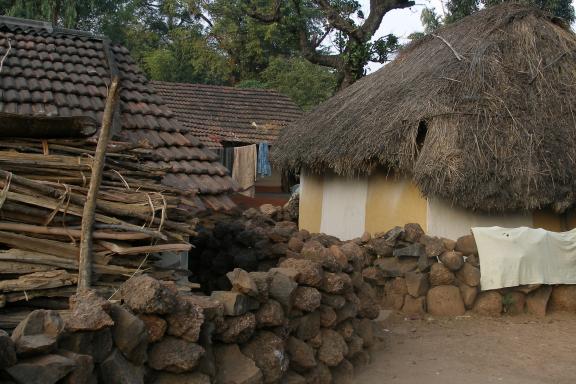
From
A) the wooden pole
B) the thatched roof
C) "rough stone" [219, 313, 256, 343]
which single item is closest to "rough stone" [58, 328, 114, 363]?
the wooden pole

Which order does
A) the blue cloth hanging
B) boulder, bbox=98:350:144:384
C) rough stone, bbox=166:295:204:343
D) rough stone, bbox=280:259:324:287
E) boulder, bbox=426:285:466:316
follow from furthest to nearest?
the blue cloth hanging → boulder, bbox=426:285:466:316 → rough stone, bbox=280:259:324:287 → rough stone, bbox=166:295:204:343 → boulder, bbox=98:350:144:384

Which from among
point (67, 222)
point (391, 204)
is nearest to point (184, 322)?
point (67, 222)

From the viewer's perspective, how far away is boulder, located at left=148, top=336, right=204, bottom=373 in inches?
145

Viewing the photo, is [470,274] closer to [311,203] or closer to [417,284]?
[417,284]

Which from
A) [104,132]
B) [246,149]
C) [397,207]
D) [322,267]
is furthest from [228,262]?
[246,149]

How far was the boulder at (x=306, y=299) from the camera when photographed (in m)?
5.30

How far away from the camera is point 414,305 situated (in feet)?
27.9

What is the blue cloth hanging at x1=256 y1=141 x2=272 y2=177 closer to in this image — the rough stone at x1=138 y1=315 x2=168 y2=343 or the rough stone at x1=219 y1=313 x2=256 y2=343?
the rough stone at x1=219 y1=313 x2=256 y2=343

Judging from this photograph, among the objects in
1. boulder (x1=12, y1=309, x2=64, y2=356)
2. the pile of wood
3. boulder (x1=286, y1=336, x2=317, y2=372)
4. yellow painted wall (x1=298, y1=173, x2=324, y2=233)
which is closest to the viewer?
boulder (x1=12, y1=309, x2=64, y2=356)

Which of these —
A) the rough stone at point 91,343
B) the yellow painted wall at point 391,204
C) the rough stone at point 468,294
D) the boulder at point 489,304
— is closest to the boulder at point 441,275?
the rough stone at point 468,294

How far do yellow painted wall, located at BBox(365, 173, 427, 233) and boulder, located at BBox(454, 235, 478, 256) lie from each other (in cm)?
78

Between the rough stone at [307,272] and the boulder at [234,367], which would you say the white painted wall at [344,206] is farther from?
the boulder at [234,367]

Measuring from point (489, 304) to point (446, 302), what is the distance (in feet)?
1.85

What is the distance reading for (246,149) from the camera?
14.9 metres
